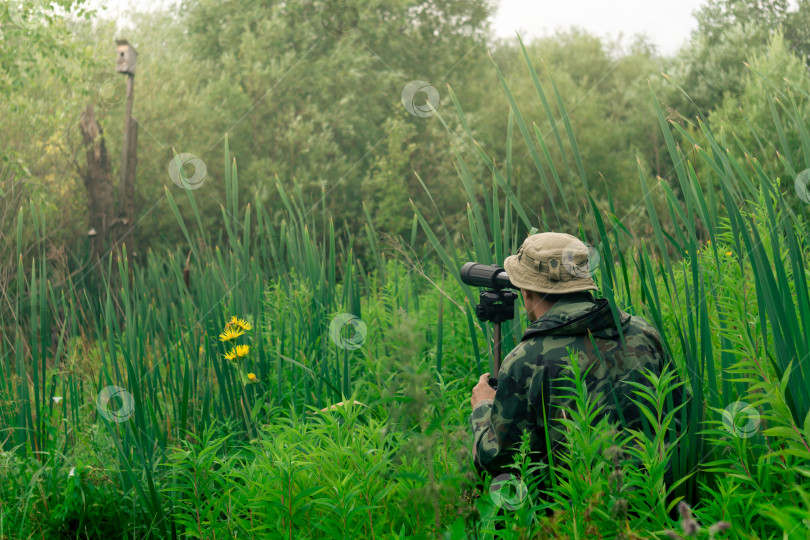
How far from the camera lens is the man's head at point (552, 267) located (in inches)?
83.4

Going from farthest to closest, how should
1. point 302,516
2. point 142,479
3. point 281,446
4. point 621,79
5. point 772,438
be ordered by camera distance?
point 621,79, point 142,479, point 281,446, point 302,516, point 772,438

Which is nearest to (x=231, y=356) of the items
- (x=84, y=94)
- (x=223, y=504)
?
(x=223, y=504)

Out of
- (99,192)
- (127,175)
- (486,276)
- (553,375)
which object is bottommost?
(553,375)

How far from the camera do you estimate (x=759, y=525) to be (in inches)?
53.4

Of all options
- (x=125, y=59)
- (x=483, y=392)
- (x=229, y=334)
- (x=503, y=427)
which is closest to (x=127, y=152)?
(x=125, y=59)

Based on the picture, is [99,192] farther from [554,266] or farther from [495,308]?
[554,266]

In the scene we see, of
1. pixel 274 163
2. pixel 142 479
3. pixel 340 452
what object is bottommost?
pixel 142 479

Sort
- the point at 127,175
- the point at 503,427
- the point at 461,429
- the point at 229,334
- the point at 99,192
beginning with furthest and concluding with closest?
1. the point at 127,175
2. the point at 99,192
3. the point at 229,334
4. the point at 503,427
5. the point at 461,429

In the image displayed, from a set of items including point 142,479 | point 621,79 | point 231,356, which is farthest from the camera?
point 621,79

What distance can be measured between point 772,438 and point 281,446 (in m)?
1.40

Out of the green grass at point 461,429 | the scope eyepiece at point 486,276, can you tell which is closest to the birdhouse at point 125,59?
the green grass at point 461,429

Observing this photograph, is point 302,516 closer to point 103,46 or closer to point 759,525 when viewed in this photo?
point 759,525

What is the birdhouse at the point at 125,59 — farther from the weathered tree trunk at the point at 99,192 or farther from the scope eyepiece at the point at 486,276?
the scope eyepiece at the point at 486,276

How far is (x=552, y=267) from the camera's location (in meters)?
2.13
